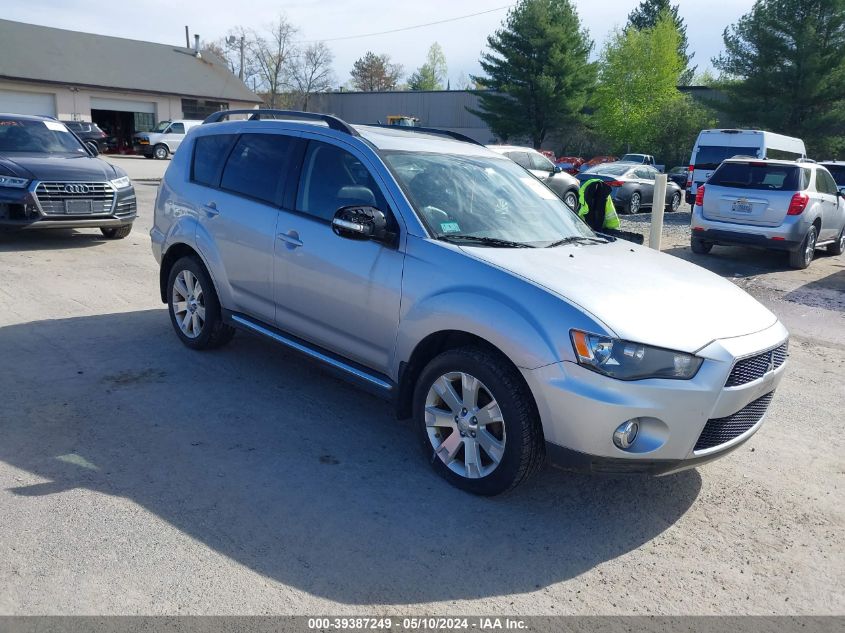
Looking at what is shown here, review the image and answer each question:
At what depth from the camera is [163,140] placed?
→ 36.0m

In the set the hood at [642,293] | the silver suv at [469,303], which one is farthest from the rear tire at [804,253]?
the hood at [642,293]

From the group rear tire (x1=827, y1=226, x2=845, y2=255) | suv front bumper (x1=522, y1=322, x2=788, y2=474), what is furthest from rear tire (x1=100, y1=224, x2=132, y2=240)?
rear tire (x1=827, y1=226, x2=845, y2=255)

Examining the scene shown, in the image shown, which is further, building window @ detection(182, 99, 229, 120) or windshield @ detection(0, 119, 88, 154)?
building window @ detection(182, 99, 229, 120)

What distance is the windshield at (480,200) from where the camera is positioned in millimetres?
4336

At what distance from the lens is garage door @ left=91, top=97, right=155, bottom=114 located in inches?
1623

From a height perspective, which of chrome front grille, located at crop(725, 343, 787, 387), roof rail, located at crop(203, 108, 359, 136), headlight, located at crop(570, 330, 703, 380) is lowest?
chrome front grille, located at crop(725, 343, 787, 387)

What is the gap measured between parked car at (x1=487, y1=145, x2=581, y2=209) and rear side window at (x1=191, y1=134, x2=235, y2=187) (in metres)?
12.2

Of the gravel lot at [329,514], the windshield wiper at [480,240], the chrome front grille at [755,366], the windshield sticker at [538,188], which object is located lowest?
the gravel lot at [329,514]

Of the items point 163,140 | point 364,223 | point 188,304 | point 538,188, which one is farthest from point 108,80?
point 364,223

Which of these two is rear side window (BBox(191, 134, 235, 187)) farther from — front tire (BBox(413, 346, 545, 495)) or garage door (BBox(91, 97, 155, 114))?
garage door (BBox(91, 97, 155, 114))

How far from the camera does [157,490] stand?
3.76 metres

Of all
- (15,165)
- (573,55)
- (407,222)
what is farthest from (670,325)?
(573,55)

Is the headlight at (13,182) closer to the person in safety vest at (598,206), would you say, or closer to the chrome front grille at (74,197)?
the chrome front grille at (74,197)

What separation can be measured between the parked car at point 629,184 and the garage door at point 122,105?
31.6 metres
